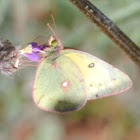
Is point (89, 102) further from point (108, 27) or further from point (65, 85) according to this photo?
point (108, 27)

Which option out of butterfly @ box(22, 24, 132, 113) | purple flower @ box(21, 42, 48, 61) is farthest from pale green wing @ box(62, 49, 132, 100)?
purple flower @ box(21, 42, 48, 61)

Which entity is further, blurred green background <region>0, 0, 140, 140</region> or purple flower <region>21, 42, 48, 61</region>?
blurred green background <region>0, 0, 140, 140</region>

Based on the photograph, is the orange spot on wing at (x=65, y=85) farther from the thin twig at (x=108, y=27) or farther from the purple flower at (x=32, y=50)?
the thin twig at (x=108, y=27)

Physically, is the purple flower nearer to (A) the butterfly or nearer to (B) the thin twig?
(A) the butterfly

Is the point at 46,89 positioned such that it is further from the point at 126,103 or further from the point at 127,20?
the point at 126,103

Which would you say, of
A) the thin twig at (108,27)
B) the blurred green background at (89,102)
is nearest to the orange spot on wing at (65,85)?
the thin twig at (108,27)

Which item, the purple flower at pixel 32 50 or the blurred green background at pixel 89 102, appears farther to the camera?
the blurred green background at pixel 89 102
